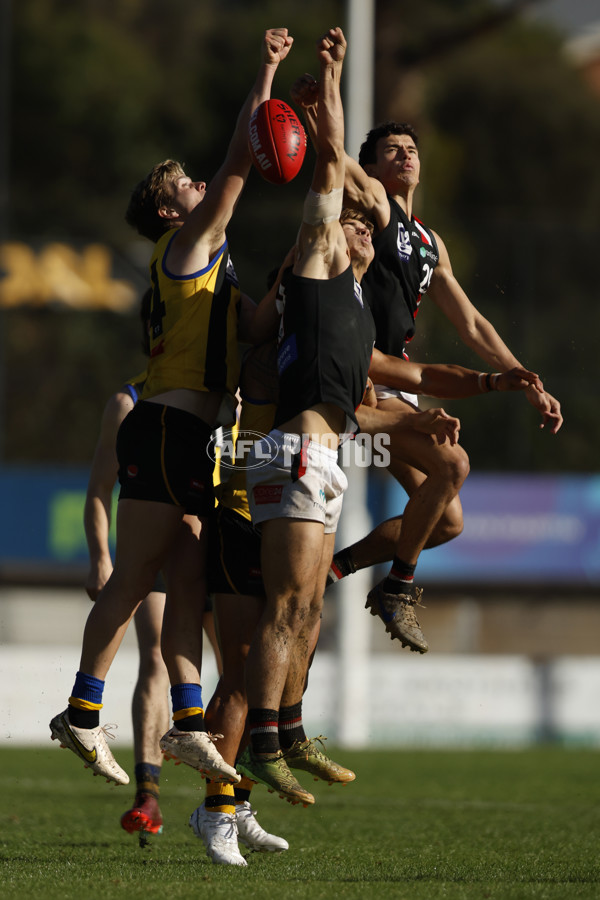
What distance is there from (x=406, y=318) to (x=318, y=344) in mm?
971

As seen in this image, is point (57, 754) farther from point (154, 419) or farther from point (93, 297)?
point (93, 297)

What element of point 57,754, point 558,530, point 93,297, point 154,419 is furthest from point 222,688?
point 93,297

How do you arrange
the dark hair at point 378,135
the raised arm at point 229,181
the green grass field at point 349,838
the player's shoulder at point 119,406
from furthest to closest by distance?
the player's shoulder at point 119,406 < the dark hair at point 378,135 < the raised arm at point 229,181 < the green grass field at point 349,838

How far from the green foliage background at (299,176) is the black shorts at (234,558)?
1011 cm

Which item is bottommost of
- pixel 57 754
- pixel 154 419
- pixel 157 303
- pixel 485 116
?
pixel 57 754

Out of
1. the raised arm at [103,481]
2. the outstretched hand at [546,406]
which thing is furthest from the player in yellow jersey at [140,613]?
the outstretched hand at [546,406]

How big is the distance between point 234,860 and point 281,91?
27.4m

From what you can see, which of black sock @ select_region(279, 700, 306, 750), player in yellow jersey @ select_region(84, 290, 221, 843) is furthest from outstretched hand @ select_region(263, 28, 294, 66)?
black sock @ select_region(279, 700, 306, 750)

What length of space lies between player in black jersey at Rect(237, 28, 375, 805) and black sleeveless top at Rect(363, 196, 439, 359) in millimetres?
558

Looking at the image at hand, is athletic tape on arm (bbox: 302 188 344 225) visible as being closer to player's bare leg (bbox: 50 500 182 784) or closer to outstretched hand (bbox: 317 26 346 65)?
outstretched hand (bbox: 317 26 346 65)

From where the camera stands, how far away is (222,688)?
6.51 meters

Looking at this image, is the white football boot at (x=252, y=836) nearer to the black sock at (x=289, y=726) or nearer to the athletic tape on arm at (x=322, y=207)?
the black sock at (x=289, y=726)

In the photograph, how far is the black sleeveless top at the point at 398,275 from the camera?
6.66 meters

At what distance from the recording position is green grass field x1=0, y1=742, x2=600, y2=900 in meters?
5.49
